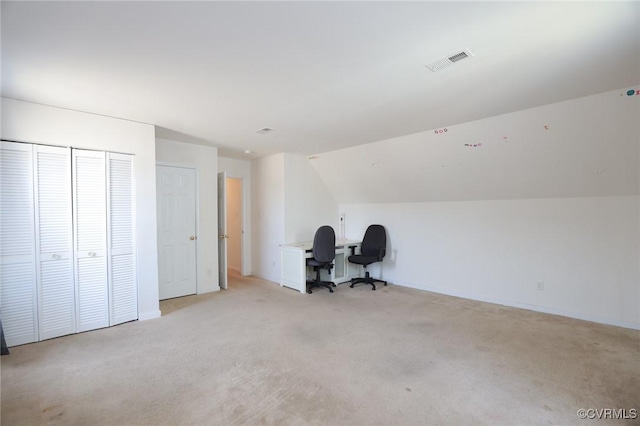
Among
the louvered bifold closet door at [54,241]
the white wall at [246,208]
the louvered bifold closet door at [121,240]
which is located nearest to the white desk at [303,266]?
the white wall at [246,208]

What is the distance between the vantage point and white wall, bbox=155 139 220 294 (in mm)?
4918

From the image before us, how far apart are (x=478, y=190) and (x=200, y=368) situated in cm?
429

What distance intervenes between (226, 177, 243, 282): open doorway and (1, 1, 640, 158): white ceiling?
3.07 meters

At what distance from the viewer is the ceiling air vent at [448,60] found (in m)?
2.17

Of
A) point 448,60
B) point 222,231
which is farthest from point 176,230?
point 448,60

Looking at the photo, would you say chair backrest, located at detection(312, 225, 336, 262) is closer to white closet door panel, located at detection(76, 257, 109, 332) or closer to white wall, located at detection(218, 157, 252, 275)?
white wall, located at detection(218, 157, 252, 275)

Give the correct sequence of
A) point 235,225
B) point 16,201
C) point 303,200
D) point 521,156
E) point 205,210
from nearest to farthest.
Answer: point 16,201, point 521,156, point 205,210, point 303,200, point 235,225

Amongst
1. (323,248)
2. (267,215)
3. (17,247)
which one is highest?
(267,215)

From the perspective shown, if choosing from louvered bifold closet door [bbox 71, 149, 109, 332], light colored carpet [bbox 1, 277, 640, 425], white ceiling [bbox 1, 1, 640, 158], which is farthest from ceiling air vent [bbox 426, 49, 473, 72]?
louvered bifold closet door [bbox 71, 149, 109, 332]

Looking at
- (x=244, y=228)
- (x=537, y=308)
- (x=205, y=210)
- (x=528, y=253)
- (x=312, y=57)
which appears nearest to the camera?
(x=312, y=57)

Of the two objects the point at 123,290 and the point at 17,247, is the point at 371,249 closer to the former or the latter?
the point at 123,290

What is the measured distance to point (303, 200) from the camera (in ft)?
19.2

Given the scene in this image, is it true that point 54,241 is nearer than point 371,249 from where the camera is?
Yes

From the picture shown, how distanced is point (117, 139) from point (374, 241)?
432cm
